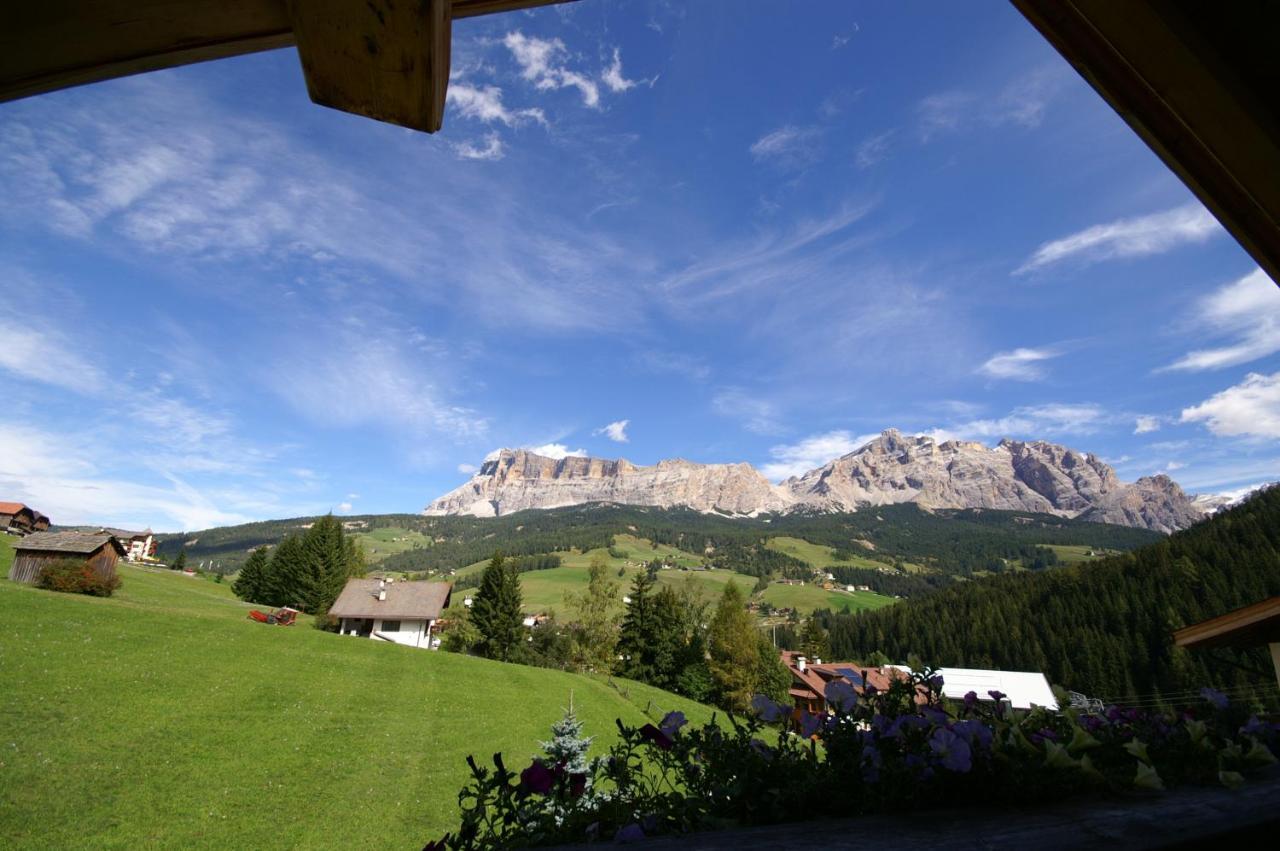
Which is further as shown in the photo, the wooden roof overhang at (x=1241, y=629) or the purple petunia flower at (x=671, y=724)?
the wooden roof overhang at (x=1241, y=629)

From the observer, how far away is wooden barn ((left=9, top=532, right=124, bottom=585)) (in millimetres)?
27000

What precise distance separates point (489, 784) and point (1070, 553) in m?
234

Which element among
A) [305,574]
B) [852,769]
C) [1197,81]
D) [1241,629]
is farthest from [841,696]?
[305,574]

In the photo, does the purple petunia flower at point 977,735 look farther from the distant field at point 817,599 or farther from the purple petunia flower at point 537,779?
the distant field at point 817,599

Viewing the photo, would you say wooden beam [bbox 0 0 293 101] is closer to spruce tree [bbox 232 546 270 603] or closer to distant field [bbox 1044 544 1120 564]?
spruce tree [bbox 232 546 270 603]

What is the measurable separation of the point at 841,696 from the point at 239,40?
2208 millimetres

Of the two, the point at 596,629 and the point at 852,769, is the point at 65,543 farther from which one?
the point at 852,769

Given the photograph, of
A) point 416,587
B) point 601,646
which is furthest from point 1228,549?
point 416,587

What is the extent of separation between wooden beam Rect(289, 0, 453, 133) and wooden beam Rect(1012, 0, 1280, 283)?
1110 mm

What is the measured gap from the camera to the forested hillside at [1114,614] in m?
55.6

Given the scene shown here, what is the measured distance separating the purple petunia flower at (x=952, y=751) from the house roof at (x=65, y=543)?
3859 cm

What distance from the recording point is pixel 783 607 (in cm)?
12888

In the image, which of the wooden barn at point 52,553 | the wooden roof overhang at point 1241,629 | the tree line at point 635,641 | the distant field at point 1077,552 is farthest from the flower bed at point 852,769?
the distant field at point 1077,552

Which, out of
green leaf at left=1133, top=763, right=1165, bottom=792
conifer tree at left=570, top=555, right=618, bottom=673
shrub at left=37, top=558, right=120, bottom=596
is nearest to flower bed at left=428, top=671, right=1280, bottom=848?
green leaf at left=1133, top=763, right=1165, bottom=792
